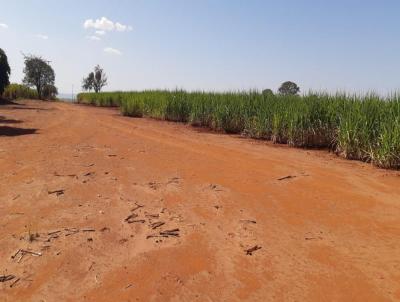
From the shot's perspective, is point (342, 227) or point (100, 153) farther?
point (100, 153)

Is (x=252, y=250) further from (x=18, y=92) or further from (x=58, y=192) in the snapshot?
(x=18, y=92)

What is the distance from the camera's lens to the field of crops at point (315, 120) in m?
8.43

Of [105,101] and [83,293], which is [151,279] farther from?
[105,101]

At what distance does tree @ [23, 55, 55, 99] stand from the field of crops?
38919 mm

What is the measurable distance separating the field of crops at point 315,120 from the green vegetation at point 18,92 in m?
29.7

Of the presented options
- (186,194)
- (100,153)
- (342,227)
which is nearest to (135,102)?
(100,153)

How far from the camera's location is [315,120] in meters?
10.8

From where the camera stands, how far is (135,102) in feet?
74.8

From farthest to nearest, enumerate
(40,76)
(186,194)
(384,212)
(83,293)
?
1. (40,76)
2. (186,194)
3. (384,212)
4. (83,293)

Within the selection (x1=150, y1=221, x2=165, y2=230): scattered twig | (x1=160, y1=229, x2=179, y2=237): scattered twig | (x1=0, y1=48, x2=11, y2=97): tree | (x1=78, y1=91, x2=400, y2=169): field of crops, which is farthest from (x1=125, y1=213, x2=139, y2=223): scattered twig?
(x1=0, y1=48, x2=11, y2=97): tree

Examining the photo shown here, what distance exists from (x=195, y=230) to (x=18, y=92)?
1761 inches

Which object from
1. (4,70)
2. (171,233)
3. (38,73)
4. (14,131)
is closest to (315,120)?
(171,233)

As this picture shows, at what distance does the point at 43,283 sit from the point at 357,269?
2.58 m

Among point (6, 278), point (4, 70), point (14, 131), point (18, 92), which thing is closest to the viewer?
point (6, 278)
